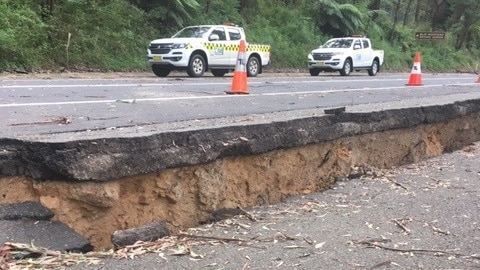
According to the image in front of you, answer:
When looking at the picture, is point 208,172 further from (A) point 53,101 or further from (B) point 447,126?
(B) point 447,126

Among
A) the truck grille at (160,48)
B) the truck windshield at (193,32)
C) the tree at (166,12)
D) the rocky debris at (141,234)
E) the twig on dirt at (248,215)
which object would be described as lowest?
the twig on dirt at (248,215)

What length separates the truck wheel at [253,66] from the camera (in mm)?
20087

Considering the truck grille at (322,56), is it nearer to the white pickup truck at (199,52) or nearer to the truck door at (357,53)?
the truck door at (357,53)

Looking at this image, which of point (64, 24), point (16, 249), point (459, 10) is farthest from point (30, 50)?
point (459, 10)

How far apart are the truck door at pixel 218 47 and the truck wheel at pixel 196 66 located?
37cm

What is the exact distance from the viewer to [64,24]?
59.0 ft

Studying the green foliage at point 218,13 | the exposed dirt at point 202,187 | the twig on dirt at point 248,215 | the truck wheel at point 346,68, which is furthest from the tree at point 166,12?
the twig on dirt at point 248,215

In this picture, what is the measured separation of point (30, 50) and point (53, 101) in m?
8.97

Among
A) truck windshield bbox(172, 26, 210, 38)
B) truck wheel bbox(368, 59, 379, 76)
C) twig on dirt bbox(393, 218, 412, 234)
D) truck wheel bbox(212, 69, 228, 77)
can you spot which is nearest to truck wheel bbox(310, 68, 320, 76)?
truck wheel bbox(368, 59, 379, 76)

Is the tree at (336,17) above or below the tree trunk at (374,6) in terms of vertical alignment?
below

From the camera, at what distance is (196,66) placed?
18.0 metres

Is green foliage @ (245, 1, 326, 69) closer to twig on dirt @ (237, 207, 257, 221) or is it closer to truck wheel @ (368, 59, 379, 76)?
truck wheel @ (368, 59, 379, 76)

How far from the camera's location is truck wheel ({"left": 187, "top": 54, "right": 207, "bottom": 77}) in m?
17.7

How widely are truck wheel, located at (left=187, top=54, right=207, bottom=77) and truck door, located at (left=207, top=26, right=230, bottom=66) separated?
1.21 feet
